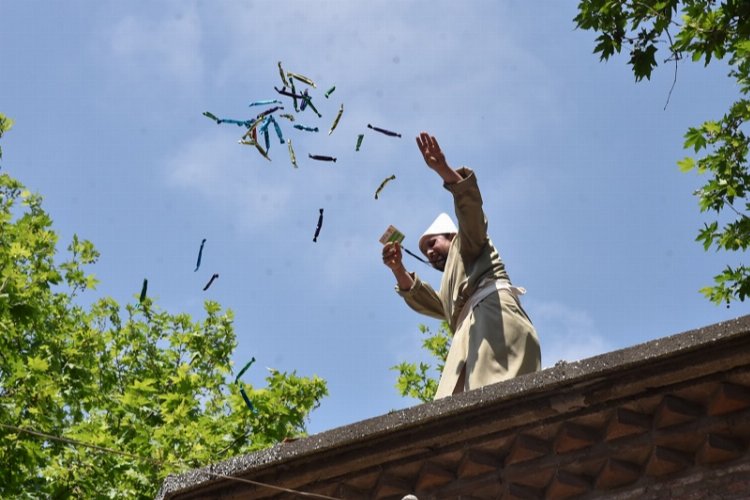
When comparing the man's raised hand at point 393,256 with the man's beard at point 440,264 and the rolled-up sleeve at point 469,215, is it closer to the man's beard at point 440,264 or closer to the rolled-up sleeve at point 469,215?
the man's beard at point 440,264

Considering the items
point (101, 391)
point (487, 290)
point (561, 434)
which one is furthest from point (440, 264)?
point (101, 391)

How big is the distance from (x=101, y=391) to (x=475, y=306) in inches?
493

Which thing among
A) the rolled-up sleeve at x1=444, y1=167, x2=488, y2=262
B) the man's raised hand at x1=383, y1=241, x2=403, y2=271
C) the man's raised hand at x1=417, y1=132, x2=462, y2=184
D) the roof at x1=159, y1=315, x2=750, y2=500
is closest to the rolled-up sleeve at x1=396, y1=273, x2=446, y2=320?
the man's raised hand at x1=383, y1=241, x2=403, y2=271

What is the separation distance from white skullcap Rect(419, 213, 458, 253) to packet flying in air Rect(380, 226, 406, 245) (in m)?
0.19

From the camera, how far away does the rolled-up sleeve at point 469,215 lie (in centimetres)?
707

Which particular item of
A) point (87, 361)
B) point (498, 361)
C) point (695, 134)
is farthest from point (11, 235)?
point (498, 361)

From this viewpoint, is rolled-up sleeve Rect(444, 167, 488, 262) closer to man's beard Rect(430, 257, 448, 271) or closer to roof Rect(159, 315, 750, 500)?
man's beard Rect(430, 257, 448, 271)

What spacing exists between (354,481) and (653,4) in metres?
6.18

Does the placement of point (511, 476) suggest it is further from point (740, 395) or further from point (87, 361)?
point (87, 361)

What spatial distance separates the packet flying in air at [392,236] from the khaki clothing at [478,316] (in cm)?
57

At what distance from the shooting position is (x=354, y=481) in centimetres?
584

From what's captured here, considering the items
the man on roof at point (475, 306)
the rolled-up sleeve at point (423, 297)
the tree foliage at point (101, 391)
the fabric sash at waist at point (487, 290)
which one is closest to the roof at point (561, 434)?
the man on roof at point (475, 306)

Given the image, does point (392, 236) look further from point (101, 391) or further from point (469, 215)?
point (101, 391)

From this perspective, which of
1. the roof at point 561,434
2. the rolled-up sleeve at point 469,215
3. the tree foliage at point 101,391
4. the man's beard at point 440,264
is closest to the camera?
the roof at point 561,434
